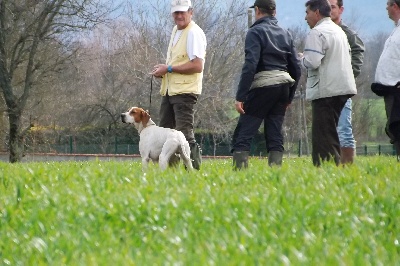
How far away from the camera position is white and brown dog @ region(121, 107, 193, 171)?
925 cm

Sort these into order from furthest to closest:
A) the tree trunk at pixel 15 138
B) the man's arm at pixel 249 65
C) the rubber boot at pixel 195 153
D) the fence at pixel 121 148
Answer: the fence at pixel 121 148 < the tree trunk at pixel 15 138 < the rubber boot at pixel 195 153 < the man's arm at pixel 249 65

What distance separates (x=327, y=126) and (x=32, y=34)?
24087 mm

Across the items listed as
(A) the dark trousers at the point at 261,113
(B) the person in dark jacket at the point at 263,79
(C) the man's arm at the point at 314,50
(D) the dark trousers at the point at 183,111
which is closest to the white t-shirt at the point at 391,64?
(C) the man's arm at the point at 314,50

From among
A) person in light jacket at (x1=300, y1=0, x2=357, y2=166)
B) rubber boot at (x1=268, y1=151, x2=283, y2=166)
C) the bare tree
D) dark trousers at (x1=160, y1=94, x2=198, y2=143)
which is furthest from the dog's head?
the bare tree

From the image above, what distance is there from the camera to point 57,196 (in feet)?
19.8

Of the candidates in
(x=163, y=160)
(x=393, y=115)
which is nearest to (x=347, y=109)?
(x=393, y=115)

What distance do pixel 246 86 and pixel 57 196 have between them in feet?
11.0

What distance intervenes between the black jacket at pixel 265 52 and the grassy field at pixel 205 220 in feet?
6.12

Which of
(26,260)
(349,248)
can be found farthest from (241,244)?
(26,260)

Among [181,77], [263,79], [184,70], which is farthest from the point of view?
[181,77]

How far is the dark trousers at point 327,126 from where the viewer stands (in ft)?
30.0

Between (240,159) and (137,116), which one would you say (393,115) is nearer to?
(240,159)

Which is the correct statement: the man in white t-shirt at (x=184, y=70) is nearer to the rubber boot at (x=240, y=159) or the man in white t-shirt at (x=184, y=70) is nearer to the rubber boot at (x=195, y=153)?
the rubber boot at (x=195, y=153)

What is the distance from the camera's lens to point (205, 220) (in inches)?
196
